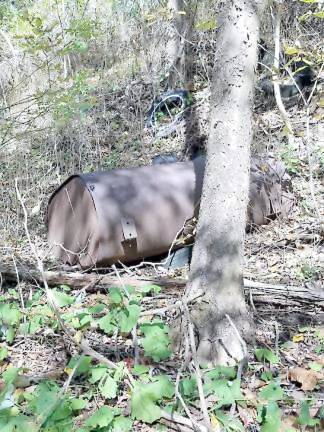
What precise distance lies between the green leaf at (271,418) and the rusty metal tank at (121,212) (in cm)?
192

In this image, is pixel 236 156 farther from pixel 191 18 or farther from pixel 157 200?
pixel 191 18

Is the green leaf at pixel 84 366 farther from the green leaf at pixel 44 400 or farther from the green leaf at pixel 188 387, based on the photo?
the green leaf at pixel 188 387

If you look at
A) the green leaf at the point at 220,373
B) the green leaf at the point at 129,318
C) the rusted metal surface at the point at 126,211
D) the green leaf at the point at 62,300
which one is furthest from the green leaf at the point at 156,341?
the rusted metal surface at the point at 126,211

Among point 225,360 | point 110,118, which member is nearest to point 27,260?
point 225,360

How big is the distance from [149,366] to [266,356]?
58 cm

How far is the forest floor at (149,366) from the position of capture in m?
1.99

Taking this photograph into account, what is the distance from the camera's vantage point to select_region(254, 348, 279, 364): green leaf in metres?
2.40

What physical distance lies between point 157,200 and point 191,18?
459cm

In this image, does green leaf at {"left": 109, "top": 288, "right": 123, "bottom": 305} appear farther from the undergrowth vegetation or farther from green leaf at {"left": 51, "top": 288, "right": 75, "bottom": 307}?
green leaf at {"left": 51, "top": 288, "right": 75, "bottom": 307}

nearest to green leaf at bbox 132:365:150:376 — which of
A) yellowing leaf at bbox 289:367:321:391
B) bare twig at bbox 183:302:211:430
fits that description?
bare twig at bbox 183:302:211:430

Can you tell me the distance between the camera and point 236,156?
8.28 feet

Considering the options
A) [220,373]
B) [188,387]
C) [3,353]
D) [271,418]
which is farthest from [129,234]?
[271,418]

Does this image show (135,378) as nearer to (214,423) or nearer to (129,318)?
(129,318)

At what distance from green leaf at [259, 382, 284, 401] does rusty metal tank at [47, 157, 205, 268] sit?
1782 mm
